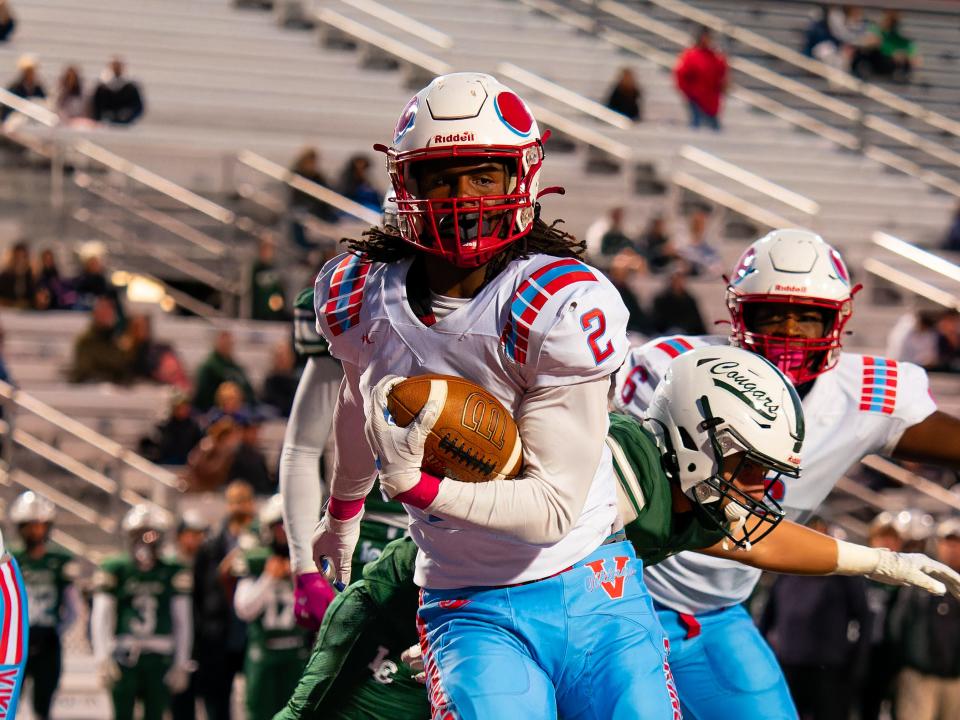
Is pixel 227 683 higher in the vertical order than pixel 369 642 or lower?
lower

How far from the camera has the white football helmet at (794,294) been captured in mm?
5043

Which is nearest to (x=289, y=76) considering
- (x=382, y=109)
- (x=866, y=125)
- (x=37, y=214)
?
(x=382, y=109)

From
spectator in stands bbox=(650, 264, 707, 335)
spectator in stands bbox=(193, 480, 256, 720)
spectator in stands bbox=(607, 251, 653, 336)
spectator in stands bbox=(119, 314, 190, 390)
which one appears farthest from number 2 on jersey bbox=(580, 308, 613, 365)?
spectator in stands bbox=(650, 264, 707, 335)

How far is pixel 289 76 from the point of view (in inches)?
625

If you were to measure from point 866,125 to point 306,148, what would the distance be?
19.6ft

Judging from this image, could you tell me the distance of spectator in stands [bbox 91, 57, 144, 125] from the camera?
13844mm

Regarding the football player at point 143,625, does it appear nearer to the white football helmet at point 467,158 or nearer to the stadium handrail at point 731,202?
the white football helmet at point 467,158

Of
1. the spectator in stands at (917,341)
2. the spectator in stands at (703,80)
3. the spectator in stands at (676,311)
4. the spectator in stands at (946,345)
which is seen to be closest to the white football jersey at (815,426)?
the spectator in stands at (676,311)

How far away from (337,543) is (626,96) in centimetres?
1186

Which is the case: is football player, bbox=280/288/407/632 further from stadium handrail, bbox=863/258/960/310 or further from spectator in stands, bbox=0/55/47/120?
spectator in stands, bbox=0/55/47/120

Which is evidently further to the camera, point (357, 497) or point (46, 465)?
point (46, 465)

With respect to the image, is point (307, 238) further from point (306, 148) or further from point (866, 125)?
point (866, 125)

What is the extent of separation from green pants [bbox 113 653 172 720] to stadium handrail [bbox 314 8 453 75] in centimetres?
784

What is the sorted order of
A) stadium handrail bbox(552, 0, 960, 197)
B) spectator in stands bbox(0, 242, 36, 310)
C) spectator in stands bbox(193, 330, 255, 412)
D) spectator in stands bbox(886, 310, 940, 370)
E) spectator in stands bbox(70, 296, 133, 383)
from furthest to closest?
stadium handrail bbox(552, 0, 960, 197) → spectator in stands bbox(886, 310, 940, 370) → spectator in stands bbox(0, 242, 36, 310) → spectator in stands bbox(70, 296, 133, 383) → spectator in stands bbox(193, 330, 255, 412)
